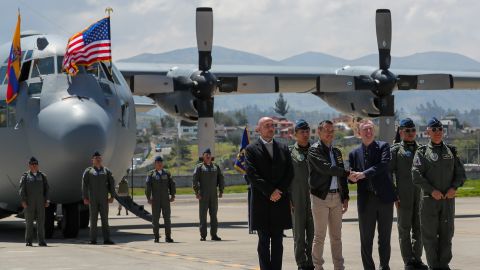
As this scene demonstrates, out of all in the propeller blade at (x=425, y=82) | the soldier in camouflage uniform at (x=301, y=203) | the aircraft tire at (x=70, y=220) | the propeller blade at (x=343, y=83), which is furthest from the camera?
the propeller blade at (x=425, y=82)

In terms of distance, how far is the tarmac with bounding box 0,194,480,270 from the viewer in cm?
1391

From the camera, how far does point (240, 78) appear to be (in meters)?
28.1

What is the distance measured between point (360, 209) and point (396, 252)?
3220 mm

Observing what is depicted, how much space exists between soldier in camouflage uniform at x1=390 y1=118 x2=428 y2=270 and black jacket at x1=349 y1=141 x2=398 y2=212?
47 cm

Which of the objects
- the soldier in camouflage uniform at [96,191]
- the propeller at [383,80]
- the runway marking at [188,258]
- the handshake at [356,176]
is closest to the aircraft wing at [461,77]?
the propeller at [383,80]

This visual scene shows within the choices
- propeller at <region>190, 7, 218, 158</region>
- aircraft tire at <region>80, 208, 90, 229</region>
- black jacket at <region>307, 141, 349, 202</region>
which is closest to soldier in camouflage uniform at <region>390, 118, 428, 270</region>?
black jacket at <region>307, 141, 349, 202</region>

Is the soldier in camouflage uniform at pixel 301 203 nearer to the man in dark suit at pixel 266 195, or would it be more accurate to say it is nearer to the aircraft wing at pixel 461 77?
the man in dark suit at pixel 266 195

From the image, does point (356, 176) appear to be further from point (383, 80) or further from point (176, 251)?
point (383, 80)

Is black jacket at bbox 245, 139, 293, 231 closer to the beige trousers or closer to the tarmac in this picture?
the beige trousers

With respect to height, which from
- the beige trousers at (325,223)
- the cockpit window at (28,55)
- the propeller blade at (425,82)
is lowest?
the beige trousers at (325,223)

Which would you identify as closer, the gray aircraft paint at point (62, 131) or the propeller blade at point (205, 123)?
the gray aircraft paint at point (62, 131)

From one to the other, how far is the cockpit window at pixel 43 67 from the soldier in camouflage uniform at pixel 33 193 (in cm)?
205

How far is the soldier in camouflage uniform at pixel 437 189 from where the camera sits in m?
12.0

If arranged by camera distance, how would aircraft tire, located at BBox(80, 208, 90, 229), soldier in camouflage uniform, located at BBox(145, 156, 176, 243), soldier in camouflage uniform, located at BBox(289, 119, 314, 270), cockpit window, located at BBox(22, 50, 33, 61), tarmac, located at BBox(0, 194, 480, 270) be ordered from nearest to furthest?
soldier in camouflage uniform, located at BBox(289, 119, 314, 270) < tarmac, located at BBox(0, 194, 480, 270) < soldier in camouflage uniform, located at BBox(145, 156, 176, 243) < cockpit window, located at BBox(22, 50, 33, 61) < aircraft tire, located at BBox(80, 208, 90, 229)
